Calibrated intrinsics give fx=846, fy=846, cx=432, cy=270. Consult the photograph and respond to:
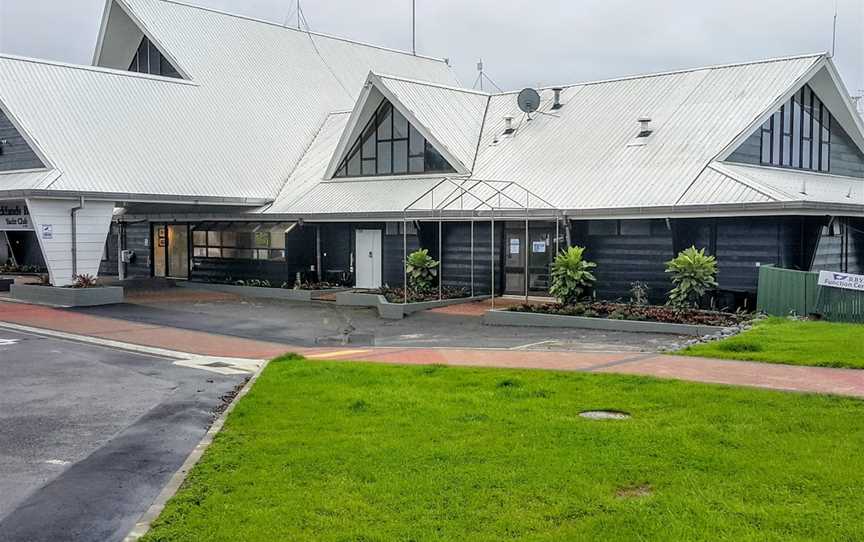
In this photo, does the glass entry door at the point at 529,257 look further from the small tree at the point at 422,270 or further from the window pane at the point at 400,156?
the window pane at the point at 400,156

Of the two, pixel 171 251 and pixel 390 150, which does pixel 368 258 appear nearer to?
pixel 390 150

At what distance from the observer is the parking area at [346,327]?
16.9 metres

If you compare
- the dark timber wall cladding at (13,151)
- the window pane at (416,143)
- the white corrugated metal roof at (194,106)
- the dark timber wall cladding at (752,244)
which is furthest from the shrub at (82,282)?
the dark timber wall cladding at (752,244)

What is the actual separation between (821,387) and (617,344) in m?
6.02

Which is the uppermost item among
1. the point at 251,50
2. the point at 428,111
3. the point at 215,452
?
the point at 251,50

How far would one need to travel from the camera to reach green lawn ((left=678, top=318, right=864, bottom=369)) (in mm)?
12504

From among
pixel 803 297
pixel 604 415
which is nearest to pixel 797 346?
pixel 803 297

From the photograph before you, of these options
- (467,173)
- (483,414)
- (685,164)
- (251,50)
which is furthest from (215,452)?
(251,50)

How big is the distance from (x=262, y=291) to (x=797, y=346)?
1904cm

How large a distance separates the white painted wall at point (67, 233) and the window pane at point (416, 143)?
9680mm

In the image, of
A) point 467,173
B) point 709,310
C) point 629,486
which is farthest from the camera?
point 467,173

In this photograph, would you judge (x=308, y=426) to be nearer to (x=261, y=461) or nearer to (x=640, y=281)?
(x=261, y=461)

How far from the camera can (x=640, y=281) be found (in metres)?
21.9

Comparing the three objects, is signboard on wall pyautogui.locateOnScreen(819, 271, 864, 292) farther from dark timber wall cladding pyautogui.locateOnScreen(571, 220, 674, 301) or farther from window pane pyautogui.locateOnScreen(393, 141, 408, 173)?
window pane pyautogui.locateOnScreen(393, 141, 408, 173)
